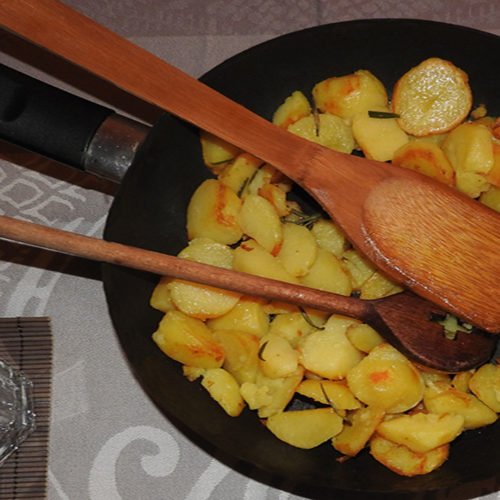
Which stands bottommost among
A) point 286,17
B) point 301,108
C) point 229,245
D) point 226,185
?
point 229,245

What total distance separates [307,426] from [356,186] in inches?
16.3

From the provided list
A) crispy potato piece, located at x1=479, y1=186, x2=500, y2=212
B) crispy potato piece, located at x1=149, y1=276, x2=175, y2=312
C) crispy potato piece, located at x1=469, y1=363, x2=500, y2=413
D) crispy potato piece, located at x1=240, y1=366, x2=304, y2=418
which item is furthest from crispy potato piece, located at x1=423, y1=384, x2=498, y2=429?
crispy potato piece, located at x1=149, y1=276, x2=175, y2=312

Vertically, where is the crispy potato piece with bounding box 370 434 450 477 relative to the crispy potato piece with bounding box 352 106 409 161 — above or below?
below

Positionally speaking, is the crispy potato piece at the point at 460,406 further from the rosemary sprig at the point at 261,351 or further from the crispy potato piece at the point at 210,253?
the crispy potato piece at the point at 210,253

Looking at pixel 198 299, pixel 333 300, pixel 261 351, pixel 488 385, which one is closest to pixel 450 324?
pixel 488 385

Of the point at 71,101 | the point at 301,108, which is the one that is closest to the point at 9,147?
the point at 71,101

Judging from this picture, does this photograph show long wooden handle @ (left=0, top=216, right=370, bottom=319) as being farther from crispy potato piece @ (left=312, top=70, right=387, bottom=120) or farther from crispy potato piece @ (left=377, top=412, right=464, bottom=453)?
crispy potato piece @ (left=312, top=70, right=387, bottom=120)

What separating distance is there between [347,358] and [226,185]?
40 cm

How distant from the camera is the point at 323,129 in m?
1.36

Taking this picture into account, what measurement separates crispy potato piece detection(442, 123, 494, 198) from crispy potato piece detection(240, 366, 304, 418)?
1.53 feet

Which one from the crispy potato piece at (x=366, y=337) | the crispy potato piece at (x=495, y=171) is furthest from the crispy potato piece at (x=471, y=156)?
the crispy potato piece at (x=366, y=337)

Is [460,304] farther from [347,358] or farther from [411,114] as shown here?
[411,114]

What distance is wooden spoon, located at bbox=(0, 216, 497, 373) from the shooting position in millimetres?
1023

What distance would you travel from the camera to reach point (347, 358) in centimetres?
123
